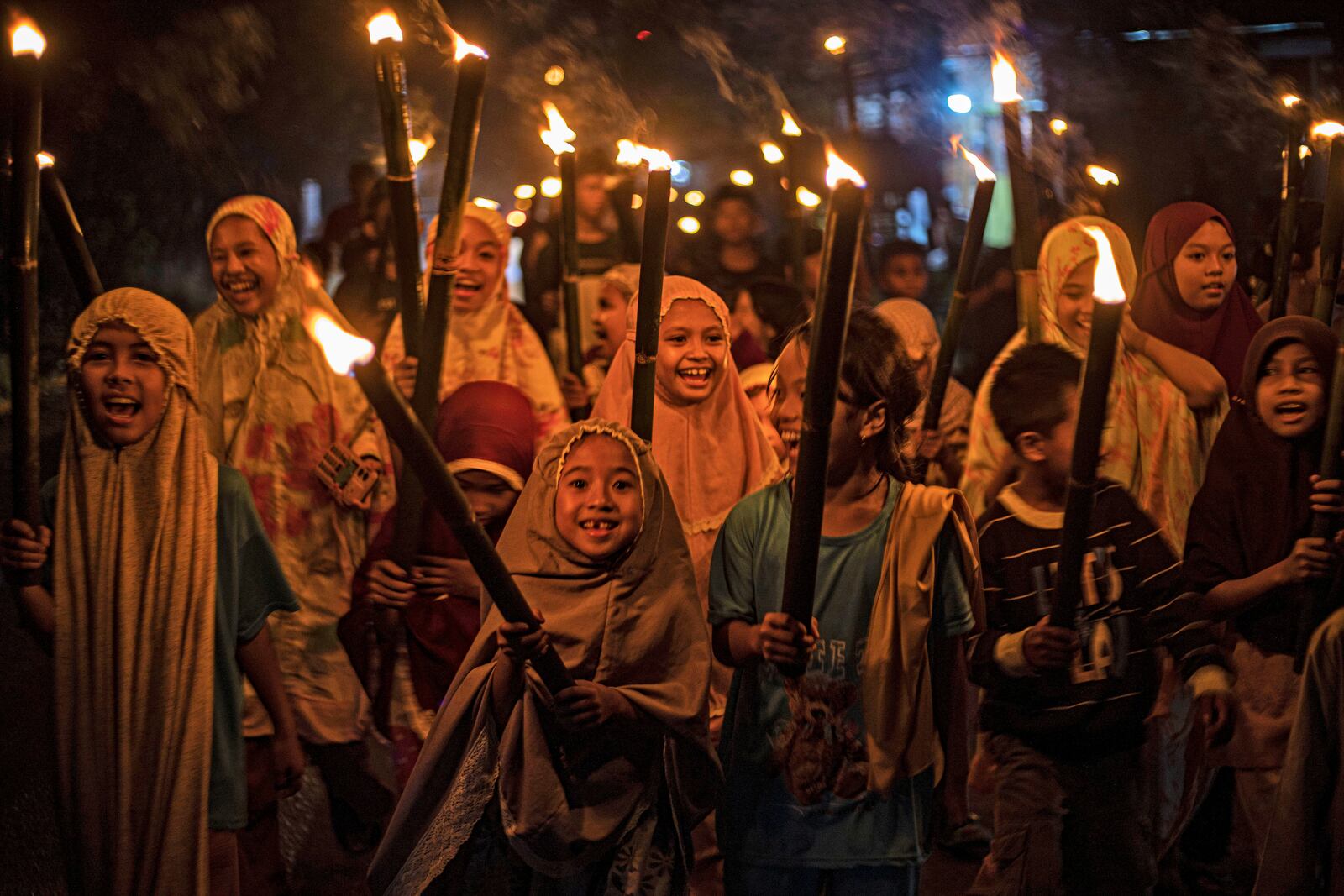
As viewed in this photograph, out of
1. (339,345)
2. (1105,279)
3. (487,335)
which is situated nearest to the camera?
(339,345)

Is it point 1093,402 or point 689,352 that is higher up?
point 689,352

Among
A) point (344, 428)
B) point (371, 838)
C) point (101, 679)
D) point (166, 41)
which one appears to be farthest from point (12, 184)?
point (166, 41)

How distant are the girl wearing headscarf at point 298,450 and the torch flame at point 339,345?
2297mm

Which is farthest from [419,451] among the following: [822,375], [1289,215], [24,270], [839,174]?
[1289,215]

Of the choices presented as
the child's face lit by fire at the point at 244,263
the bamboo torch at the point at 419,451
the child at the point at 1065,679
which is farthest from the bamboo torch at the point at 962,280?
the child's face lit by fire at the point at 244,263

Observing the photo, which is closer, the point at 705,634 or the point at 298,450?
the point at 705,634

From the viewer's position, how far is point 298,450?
14.8 feet

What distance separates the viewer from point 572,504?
301 centimetres

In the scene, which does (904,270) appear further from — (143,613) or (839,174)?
(839,174)

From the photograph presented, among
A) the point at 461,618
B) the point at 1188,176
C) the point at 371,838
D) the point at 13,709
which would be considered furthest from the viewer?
the point at 1188,176

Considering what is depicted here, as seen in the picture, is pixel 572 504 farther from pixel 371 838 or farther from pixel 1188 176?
pixel 1188 176

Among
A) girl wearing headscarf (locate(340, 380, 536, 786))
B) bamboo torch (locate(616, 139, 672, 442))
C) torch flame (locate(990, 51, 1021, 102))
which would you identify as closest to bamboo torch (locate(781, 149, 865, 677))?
A: bamboo torch (locate(616, 139, 672, 442))

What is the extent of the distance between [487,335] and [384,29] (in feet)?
6.96

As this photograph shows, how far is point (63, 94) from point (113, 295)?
17.2ft
